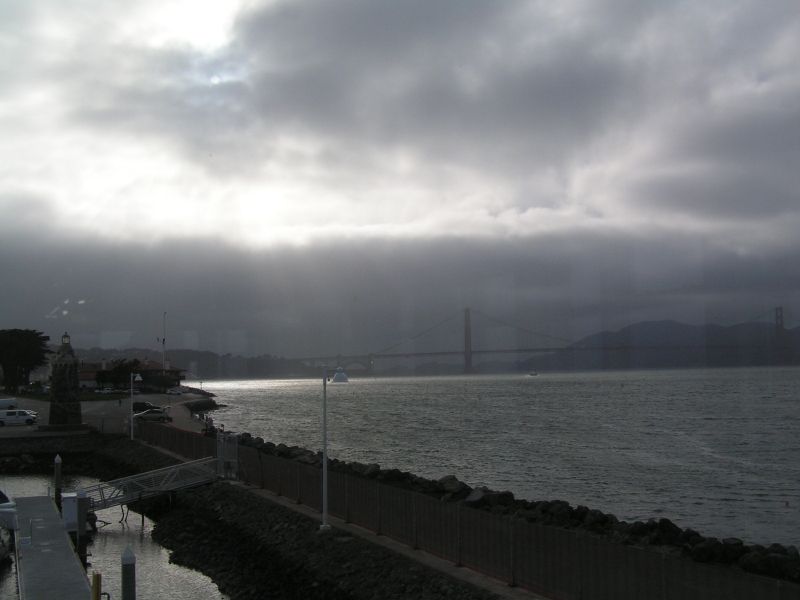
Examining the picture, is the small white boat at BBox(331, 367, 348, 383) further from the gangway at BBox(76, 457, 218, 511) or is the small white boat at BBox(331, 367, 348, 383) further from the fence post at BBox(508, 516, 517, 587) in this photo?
the gangway at BBox(76, 457, 218, 511)

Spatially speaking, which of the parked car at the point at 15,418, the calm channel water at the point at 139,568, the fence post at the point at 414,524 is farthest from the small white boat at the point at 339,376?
the parked car at the point at 15,418

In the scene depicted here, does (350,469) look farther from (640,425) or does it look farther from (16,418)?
(640,425)

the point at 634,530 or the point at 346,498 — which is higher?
the point at 346,498

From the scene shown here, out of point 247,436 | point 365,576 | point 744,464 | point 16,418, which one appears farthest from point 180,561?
point 16,418

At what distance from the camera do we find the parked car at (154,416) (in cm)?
5344

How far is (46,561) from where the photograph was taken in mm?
16734

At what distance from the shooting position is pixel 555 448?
50781 millimetres

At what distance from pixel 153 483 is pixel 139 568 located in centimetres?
618

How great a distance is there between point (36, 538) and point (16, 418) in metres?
39.3

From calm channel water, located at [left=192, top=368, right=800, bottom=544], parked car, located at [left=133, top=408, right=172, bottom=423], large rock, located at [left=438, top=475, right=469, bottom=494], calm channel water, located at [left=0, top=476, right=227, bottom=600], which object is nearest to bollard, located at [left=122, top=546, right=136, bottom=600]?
calm channel water, located at [left=0, top=476, right=227, bottom=600]

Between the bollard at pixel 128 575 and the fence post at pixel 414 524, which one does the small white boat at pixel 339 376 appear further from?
the bollard at pixel 128 575

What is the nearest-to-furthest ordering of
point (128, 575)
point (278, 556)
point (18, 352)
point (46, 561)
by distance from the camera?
point (128, 575)
point (46, 561)
point (278, 556)
point (18, 352)

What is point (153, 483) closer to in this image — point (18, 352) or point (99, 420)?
point (99, 420)

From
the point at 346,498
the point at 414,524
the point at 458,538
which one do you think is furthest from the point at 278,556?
the point at 458,538
